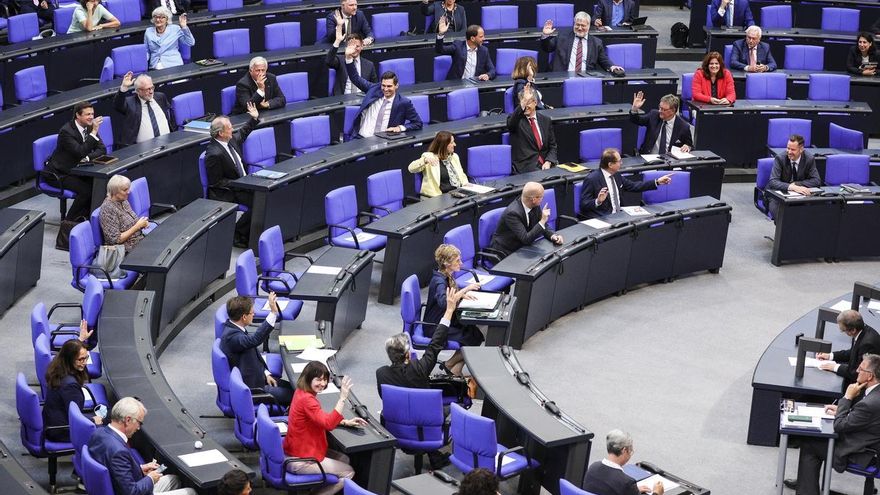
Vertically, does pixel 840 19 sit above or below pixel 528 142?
above

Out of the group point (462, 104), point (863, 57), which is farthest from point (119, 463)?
point (863, 57)

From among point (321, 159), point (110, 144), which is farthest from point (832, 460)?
point (110, 144)

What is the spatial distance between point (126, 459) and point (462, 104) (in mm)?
8256

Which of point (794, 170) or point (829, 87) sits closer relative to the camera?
point (794, 170)

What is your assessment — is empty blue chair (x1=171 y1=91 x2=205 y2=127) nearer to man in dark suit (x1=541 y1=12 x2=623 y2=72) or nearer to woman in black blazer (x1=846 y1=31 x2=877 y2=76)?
man in dark suit (x1=541 y1=12 x2=623 y2=72)

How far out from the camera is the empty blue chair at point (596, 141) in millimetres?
14258

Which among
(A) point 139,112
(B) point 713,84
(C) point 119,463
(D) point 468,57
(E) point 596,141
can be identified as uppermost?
(D) point 468,57

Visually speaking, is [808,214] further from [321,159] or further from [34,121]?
[34,121]

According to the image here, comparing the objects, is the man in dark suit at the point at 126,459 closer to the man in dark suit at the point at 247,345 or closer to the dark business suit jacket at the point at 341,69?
the man in dark suit at the point at 247,345

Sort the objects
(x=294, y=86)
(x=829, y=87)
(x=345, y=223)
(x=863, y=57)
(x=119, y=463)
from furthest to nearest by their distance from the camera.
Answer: (x=863, y=57) → (x=829, y=87) → (x=294, y=86) → (x=345, y=223) → (x=119, y=463)

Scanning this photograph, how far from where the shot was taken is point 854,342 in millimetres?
9500

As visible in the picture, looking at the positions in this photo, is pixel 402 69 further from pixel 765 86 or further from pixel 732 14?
pixel 732 14

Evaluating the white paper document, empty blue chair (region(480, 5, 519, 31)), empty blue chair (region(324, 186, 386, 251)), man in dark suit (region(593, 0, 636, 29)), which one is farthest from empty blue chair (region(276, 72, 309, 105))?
the white paper document

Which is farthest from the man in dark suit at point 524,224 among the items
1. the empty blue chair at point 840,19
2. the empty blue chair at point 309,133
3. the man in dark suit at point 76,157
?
the empty blue chair at point 840,19
